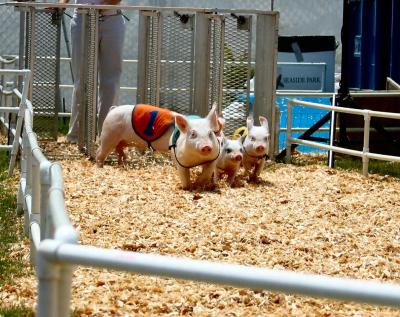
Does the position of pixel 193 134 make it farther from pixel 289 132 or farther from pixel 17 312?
pixel 17 312

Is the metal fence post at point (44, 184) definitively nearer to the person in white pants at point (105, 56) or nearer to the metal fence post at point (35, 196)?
the metal fence post at point (35, 196)

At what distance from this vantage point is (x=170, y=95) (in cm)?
1185

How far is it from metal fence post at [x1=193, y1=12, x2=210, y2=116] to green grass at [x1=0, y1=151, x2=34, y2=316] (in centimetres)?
209

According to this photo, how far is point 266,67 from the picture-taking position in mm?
11953

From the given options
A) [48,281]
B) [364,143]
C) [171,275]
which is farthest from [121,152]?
[171,275]

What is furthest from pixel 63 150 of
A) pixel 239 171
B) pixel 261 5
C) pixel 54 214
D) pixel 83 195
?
pixel 54 214

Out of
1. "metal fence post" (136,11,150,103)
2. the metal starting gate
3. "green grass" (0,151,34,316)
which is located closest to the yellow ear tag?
the metal starting gate

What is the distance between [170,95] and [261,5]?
5.10m

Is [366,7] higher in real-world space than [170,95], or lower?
higher

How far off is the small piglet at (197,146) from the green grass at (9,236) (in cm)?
142

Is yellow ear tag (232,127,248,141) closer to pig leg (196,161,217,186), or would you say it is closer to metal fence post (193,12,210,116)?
pig leg (196,161,217,186)

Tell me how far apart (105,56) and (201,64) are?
3.40ft

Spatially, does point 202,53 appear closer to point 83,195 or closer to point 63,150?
point 63,150

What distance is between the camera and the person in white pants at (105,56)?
467 inches
